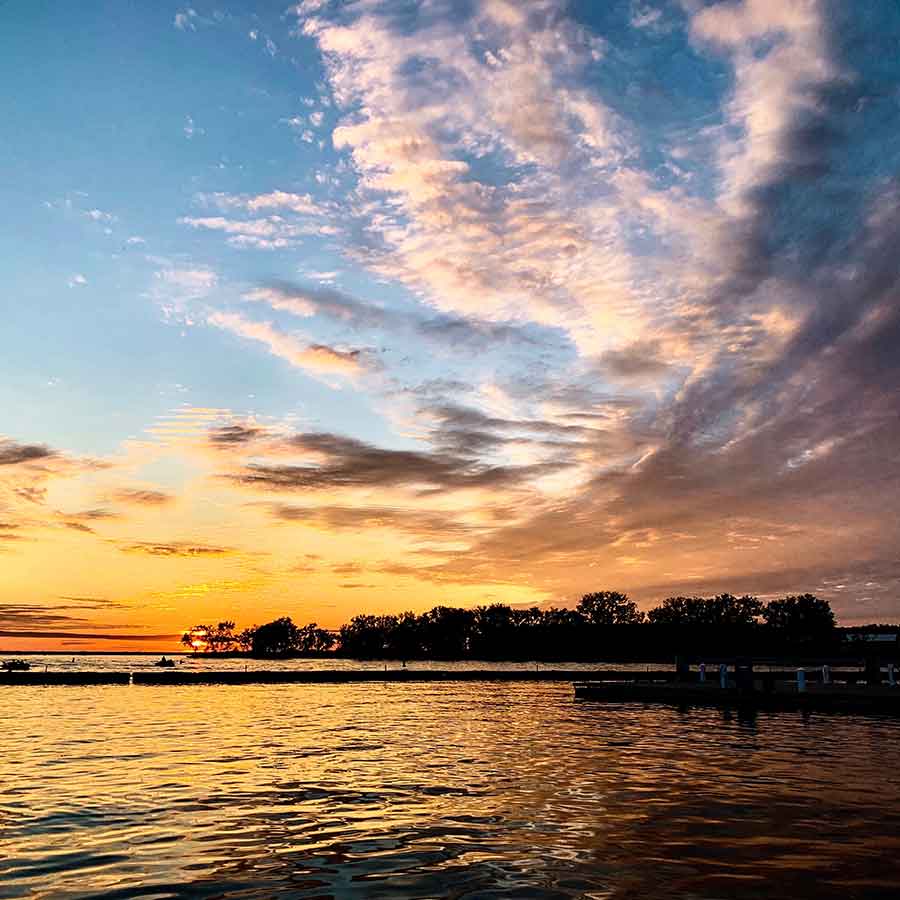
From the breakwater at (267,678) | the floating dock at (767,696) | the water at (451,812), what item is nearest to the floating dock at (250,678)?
the breakwater at (267,678)

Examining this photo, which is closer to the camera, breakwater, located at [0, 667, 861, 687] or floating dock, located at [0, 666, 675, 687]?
breakwater, located at [0, 667, 861, 687]

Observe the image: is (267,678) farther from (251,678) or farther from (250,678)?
(250,678)

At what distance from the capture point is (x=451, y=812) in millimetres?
23734

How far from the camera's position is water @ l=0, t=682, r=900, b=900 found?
53.9ft

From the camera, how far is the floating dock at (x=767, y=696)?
59.2 meters

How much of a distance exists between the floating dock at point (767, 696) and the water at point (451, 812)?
10.6 m

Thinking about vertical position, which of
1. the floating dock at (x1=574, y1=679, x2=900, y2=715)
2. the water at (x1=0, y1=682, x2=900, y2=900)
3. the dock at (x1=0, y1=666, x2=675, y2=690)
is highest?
the dock at (x1=0, y1=666, x2=675, y2=690)

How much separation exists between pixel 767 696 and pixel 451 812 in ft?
152

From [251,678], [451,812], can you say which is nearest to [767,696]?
[451,812]

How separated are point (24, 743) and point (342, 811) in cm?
2569

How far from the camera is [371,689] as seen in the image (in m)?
102

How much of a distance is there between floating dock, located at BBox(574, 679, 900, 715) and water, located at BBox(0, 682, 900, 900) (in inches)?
419

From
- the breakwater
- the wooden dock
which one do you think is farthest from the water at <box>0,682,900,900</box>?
the wooden dock

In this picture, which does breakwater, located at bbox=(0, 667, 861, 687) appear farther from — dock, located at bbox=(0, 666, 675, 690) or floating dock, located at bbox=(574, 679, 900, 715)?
floating dock, located at bbox=(574, 679, 900, 715)
